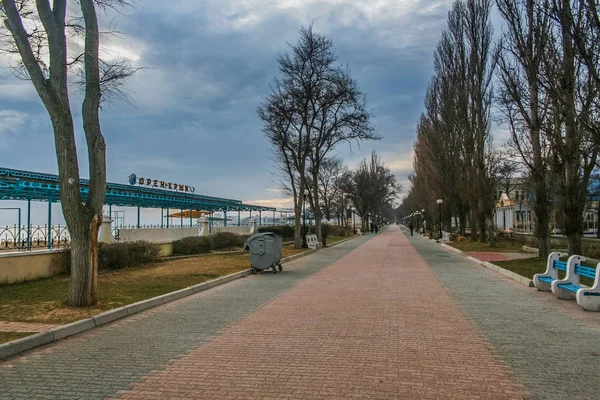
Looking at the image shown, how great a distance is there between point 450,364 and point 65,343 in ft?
16.4

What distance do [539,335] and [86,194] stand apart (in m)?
25.2

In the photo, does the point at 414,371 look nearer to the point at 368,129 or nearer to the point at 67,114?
the point at 67,114

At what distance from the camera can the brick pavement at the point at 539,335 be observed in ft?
15.6

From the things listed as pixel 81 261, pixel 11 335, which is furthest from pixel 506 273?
pixel 11 335

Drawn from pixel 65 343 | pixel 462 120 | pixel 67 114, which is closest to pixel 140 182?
pixel 462 120

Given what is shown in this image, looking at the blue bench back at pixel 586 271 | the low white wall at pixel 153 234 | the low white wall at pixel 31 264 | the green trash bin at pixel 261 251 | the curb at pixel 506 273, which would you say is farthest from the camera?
the low white wall at pixel 153 234

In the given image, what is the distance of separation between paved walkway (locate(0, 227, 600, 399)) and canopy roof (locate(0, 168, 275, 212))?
1359 cm

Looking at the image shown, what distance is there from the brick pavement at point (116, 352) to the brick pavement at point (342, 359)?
0.33m

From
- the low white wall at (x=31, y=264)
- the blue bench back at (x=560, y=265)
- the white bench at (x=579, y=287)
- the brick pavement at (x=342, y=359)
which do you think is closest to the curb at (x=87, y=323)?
the brick pavement at (x=342, y=359)

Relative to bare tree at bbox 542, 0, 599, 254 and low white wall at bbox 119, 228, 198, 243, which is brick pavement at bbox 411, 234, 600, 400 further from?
low white wall at bbox 119, 228, 198, 243

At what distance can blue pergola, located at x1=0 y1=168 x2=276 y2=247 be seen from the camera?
20344mm

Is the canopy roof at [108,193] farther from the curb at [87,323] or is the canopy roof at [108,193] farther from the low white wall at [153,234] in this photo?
the curb at [87,323]

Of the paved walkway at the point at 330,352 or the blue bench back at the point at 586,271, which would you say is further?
the blue bench back at the point at 586,271

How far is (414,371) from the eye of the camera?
16.9 ft
